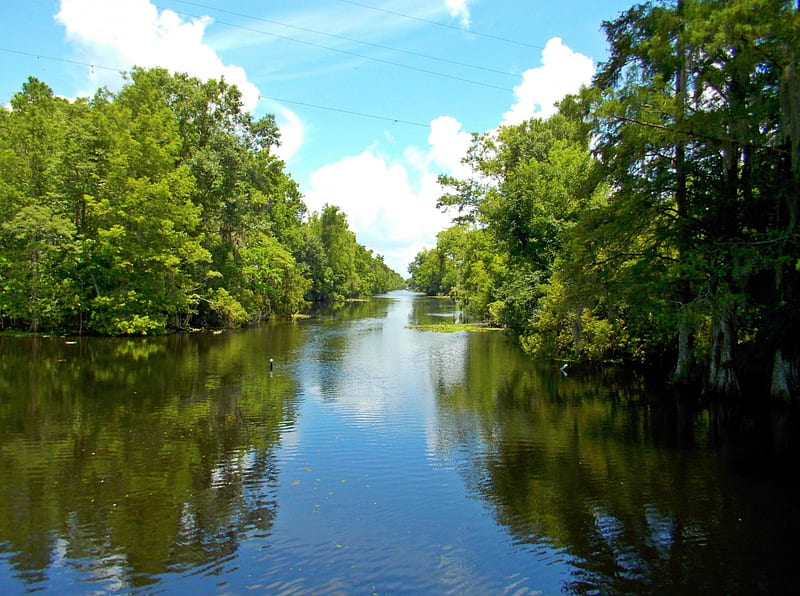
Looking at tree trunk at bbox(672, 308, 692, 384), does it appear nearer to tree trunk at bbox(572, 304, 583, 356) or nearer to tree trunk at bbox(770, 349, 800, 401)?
tree trunk at bbox(770, 349, 800, 401)

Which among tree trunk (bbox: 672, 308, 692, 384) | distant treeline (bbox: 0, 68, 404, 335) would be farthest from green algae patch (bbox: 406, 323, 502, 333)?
tree trunk (bbox: 672, 308, 692, 384)

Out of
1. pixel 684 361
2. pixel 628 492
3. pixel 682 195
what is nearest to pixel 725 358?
pixel 684 361

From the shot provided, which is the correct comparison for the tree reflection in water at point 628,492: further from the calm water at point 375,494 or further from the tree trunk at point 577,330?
the tree trunk at point 577,330

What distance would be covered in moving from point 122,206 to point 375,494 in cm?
3386

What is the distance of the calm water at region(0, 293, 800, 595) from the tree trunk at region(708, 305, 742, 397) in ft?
6.70

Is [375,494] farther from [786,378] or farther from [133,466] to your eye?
[786,378]

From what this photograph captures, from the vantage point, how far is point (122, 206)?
1480 inches

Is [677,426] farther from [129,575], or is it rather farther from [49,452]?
[49,452]

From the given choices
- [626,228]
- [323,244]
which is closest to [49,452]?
[626,228]

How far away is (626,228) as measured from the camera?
63.9 ft

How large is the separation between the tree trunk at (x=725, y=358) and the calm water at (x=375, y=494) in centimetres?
204

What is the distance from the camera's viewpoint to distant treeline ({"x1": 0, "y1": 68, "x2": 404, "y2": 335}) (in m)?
37.2

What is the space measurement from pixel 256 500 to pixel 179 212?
109 feet

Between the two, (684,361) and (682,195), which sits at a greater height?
(682,195)
